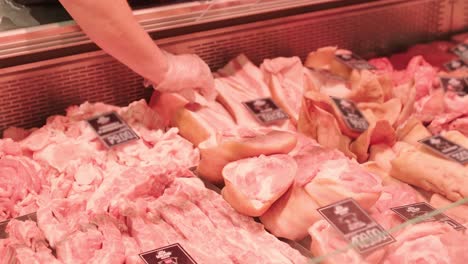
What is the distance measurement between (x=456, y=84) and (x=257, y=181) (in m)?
1.43

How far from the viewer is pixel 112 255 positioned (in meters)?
1.97

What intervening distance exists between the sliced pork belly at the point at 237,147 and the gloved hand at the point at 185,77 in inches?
14.1

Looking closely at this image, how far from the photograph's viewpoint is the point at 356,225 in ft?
6.07

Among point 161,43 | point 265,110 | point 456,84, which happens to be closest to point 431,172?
point 265,110

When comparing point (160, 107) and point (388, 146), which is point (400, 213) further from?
point (160, 107)

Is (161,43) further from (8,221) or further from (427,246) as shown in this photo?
(427,246)

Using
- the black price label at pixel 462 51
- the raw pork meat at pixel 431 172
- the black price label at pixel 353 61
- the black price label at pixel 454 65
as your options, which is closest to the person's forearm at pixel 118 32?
the raw pork meat at pixel 431 172

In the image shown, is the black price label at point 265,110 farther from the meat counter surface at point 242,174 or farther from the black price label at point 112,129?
the black price label at point 112,129

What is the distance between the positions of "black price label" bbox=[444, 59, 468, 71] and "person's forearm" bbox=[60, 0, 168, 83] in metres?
1.61

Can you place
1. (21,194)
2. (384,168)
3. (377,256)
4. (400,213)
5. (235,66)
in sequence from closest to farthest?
(377,256) < (400,213) < (21,194) < (384,168) < (235,66)

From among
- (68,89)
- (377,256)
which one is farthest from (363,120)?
(68,89)

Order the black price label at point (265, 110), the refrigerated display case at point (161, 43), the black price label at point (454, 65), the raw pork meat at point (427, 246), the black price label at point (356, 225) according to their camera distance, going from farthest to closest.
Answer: the black price label at point (454, 65) < the black price label at point (265, 110) < the refrigerated display case at point (161, 43) < the raw pork meat at point (427, 246) < the black price label at point (356, 225)

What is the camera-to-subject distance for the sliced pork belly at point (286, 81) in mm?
2986

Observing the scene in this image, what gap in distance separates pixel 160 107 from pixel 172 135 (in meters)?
0.23
